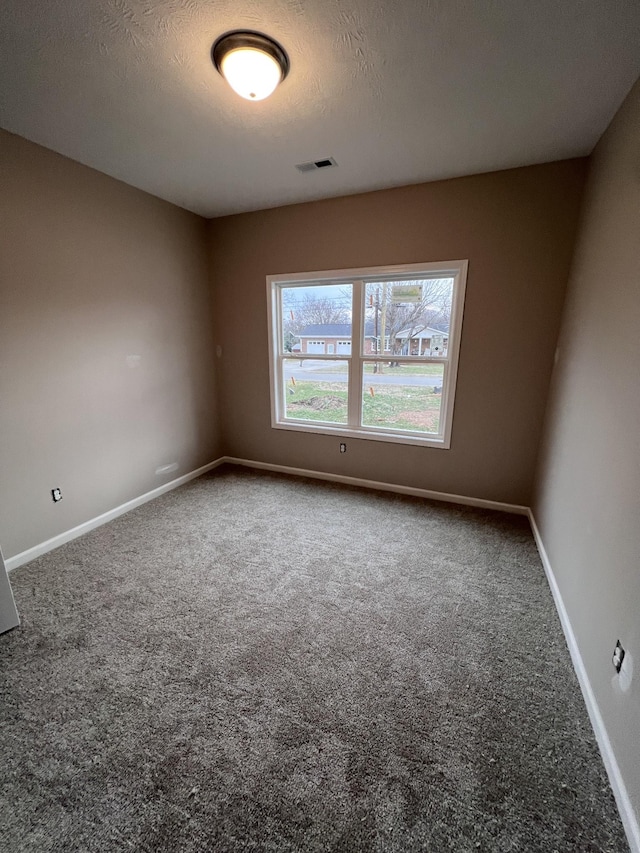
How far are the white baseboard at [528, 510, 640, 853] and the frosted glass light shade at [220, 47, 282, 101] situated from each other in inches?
117

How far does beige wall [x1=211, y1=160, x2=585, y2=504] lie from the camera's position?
98.0 inches

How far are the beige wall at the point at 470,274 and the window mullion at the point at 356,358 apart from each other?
0.24 meters

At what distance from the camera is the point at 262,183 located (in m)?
2.72

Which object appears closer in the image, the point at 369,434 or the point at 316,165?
the point at 316,165

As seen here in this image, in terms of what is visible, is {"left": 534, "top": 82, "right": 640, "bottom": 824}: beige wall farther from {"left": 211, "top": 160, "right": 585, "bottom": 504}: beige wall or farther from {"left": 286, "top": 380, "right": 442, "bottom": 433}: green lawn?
{"left": 286, "top": 380, "right": 442, "bottom": 433}: green lawn

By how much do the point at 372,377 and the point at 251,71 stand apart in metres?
2.31

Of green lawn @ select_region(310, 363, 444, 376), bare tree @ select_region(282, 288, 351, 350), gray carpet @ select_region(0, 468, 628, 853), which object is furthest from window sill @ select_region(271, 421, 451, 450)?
gray carpet @ select_region(0, 468, 628, 853)

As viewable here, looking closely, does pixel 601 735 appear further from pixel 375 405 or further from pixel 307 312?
pixel 307 312

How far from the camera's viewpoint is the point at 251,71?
1.44 m

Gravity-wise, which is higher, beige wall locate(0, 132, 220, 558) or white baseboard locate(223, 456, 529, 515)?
beige wall locate(0, 132, 220, 558)

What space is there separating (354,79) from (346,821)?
117 inches

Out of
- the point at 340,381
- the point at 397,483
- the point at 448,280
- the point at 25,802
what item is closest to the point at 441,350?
the point at 448,280

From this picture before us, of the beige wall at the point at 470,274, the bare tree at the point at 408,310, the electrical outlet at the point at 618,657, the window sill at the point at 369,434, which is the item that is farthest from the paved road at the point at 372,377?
the electrical outlet at the point at 618,657

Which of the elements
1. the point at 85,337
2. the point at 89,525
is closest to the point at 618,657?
the point at 89,525
